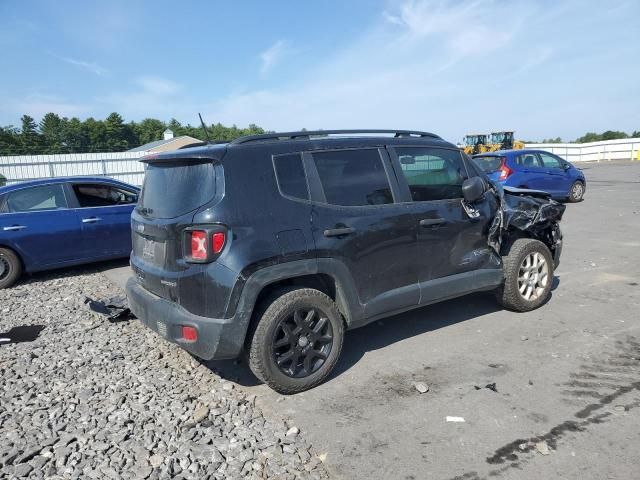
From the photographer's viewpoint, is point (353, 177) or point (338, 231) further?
point (353, 177)

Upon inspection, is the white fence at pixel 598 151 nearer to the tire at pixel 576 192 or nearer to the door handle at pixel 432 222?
the tire at pixel 576 192

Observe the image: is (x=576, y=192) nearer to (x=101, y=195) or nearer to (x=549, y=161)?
(x=549, y=161)

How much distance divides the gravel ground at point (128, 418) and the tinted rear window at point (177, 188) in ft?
4.51

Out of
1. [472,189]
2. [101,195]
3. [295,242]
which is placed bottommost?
[295,242]

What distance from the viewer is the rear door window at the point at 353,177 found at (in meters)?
3.71

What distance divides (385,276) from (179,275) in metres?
1.64

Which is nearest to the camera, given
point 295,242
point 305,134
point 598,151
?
point 295,242

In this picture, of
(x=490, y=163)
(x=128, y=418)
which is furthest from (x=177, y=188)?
(x=490, y=163)

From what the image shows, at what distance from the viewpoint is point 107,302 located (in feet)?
17.9

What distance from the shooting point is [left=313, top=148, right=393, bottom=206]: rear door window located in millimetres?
3715

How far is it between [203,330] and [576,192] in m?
14.5

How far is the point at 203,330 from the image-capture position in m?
3.25

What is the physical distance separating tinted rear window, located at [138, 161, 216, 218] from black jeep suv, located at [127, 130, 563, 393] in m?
0.01

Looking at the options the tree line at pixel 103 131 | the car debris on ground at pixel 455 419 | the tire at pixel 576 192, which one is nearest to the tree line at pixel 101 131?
the tree line at pixel 103 131
